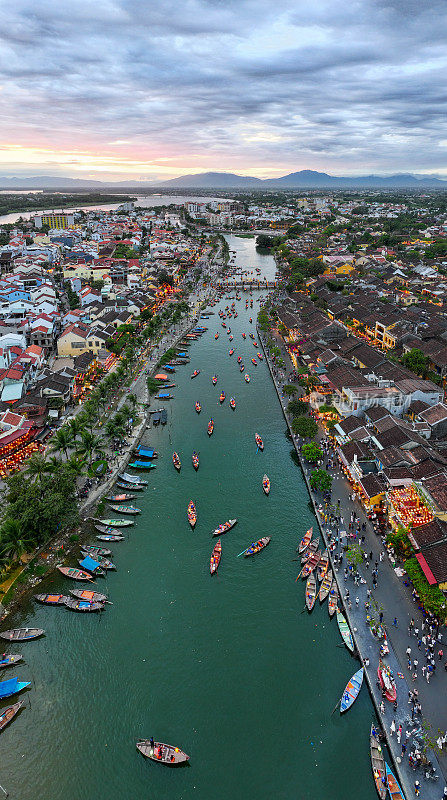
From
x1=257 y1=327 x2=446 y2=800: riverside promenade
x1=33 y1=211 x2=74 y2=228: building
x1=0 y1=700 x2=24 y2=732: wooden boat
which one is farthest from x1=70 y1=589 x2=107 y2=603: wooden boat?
x1=33 y1=211 x2=74 y2=228: building

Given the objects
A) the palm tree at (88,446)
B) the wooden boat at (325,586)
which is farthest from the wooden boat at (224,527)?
the palm tree at (88,446)

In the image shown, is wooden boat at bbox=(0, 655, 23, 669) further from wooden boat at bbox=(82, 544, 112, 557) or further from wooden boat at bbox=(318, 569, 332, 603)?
wooden boat at bbox=(318, 569, 332, 603)

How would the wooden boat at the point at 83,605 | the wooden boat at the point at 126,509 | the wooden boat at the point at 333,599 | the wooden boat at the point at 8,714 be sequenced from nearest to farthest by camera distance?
1. the wooden boat at the point at 8,714
2. the wooden boat at the point at 333,599
3. the wooden boat at the point at 83,605
4. the wooden boat at the point at 126,509

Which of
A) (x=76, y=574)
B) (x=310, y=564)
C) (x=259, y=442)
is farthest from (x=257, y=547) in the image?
(x=259, y=442)

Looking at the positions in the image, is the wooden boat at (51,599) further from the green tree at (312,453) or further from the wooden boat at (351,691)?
the green tree at (312,453)

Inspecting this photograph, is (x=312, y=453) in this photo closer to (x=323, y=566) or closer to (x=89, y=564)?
(x=323, y=566)
